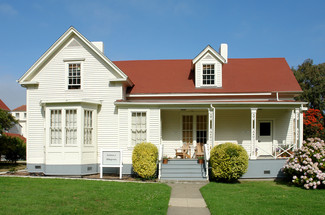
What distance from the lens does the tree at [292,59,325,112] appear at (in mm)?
35875

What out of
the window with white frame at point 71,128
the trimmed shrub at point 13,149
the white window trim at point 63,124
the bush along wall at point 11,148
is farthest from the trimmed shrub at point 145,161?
the trimmed shrub at point 13,149

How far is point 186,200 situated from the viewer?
10.3 m

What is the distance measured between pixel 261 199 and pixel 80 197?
620 cm

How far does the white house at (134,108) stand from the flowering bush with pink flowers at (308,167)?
1371 mm

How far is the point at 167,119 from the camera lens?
60.3ft

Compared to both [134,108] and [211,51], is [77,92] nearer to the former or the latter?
[134,108]

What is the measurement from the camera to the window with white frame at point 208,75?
18.9m

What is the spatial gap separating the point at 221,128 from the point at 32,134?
1102 cm

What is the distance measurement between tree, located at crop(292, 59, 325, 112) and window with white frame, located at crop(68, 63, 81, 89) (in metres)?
27.8

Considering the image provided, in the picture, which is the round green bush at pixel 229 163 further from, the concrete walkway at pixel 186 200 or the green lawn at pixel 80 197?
the green lawn at pixel 80 197

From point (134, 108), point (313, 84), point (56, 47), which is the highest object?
point (313, 84)

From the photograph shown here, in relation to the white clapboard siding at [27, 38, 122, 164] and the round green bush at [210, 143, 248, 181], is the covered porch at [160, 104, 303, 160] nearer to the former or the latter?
the white clapboard siding at [27, 38, 122, 164]

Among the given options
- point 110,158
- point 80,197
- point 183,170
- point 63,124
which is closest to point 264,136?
point 183,170

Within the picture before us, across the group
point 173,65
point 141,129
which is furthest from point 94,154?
point 173,65
